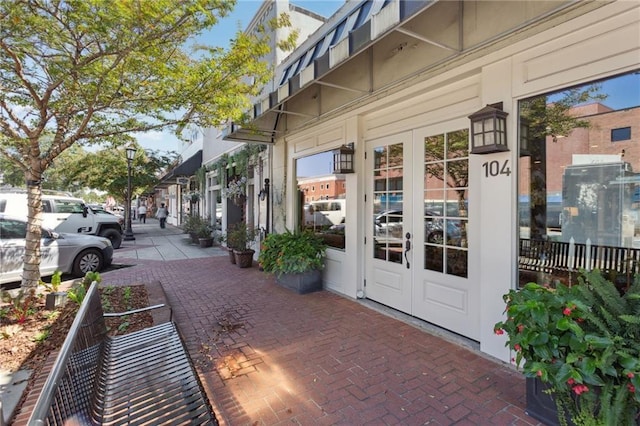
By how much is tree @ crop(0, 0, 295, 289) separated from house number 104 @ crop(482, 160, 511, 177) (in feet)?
10.7

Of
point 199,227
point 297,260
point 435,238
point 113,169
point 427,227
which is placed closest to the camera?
point 435,238

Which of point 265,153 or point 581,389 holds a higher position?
point 265,153

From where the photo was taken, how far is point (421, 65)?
387 cm

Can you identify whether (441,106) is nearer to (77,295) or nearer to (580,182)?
(580,182)

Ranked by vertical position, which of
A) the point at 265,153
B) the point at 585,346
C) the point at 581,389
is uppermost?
the point at 265,153

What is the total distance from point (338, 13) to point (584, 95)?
14.8 feet

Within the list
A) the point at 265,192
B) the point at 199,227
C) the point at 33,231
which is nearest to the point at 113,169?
the point at 199,227

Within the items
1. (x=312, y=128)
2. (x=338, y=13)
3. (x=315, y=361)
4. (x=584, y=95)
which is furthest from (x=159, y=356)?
(x=338, y=13)

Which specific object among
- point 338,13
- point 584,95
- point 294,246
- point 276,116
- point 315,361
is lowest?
point 315,361

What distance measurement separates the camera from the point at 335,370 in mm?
3074

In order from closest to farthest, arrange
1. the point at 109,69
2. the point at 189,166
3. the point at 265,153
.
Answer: the point at 109,69, the point at 265,153, the point at 189,166

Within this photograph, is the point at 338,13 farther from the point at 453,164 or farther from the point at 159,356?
the point at 159,356

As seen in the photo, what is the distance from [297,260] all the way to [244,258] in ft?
9.13

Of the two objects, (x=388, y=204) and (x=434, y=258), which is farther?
(x=388, y=204)
